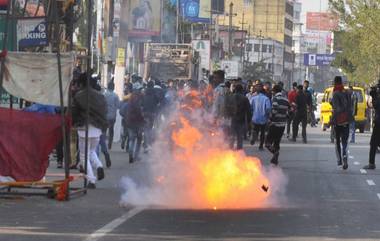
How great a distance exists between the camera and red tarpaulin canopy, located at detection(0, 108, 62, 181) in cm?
1412

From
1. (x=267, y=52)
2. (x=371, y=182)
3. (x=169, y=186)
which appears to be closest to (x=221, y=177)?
(x=169, y=186)

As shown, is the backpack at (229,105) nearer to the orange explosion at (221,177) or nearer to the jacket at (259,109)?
the jacket at (259,109)

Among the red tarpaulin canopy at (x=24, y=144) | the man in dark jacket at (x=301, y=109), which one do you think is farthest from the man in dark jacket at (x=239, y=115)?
the red tarpaulin canopy at (x=24, y=144)

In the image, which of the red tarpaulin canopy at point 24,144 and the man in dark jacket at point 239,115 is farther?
the man in dark jacket at point 239,115

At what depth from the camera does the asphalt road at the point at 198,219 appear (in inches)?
435

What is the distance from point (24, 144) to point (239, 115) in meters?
11.7

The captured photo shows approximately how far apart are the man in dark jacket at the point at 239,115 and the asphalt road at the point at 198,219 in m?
6.67

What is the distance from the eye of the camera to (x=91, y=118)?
15656 mm

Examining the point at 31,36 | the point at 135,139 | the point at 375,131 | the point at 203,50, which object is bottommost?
the point at 135,139

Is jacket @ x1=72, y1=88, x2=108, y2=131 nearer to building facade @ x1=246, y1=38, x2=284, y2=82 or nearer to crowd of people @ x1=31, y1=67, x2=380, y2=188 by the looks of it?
crowd of people @ x1=31, y1=67, x2=380, y2=188

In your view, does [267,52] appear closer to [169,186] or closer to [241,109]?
[241,109]

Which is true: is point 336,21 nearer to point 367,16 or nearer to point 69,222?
point 367,16

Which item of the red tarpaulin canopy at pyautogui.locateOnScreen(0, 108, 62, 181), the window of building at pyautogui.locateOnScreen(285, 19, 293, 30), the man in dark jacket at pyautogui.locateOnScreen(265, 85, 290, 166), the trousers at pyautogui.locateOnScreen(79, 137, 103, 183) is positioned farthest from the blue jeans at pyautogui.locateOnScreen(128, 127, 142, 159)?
the window of building at pyautogui.locateOnScreen(285, 19, 293, 30)

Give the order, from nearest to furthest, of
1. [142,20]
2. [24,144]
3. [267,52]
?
1. [24,144]
2. [142,20]
3. [267,52]
